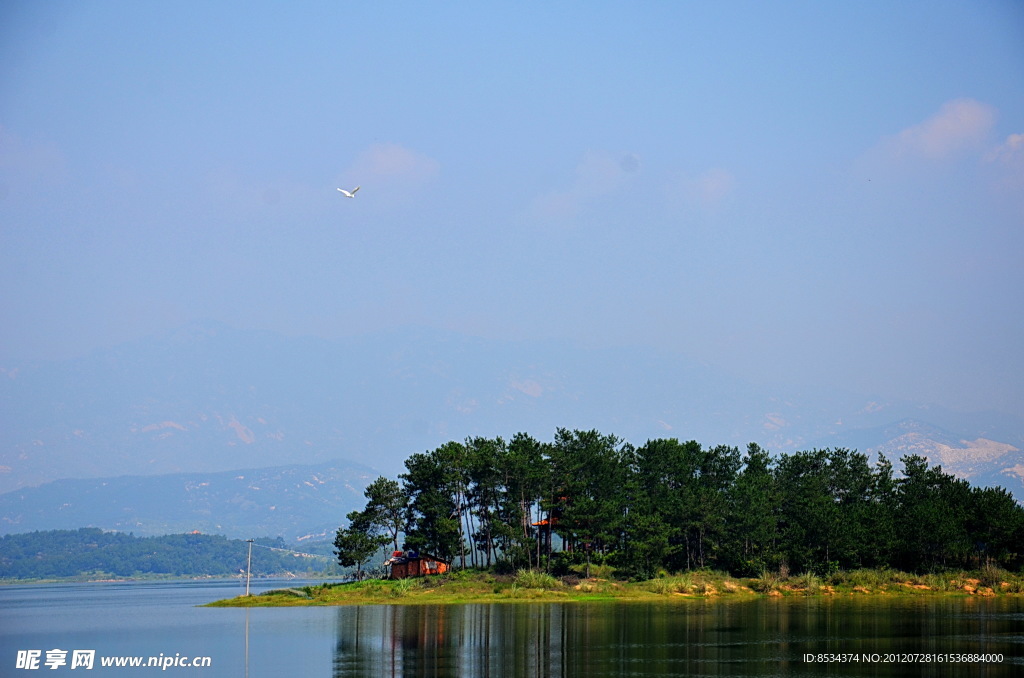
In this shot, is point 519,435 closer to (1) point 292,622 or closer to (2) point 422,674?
(1) point 292,622

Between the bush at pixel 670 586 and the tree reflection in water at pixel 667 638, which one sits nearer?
the tree reflection in water at pixel 667 638

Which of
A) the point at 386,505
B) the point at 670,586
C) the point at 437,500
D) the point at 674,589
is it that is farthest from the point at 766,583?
the point at 386,505

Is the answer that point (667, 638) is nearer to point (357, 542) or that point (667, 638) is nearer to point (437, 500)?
Result: point (437, 500)

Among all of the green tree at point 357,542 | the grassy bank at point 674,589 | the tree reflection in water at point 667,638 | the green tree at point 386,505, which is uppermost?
the green tree at point 386,505

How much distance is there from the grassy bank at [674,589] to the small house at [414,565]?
371 inches

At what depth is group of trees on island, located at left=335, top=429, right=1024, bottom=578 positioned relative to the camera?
94812mm

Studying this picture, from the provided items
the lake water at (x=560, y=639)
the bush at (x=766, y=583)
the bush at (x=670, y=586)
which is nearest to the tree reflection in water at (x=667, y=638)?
the lake water at (x=560, y=639)

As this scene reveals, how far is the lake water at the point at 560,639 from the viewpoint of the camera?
43.0 metres

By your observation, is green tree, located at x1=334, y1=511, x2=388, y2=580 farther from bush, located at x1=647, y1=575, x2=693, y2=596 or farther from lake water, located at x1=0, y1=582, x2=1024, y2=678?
bush, located at x1=647, y1=575, x2=693, y2=596

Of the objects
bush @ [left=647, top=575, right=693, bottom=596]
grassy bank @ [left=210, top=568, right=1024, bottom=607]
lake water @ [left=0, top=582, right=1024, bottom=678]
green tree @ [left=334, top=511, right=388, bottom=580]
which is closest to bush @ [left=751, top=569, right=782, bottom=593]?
grassy bank @ [left=210, top=568, right=1024, bottom=607]

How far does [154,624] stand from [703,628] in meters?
38.8

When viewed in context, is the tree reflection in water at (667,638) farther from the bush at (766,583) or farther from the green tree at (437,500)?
the green tree at (437,500)

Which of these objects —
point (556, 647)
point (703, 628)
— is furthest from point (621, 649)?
point (703, 628)

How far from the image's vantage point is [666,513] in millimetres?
97562
